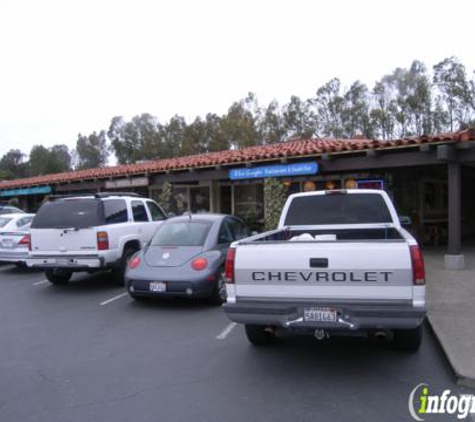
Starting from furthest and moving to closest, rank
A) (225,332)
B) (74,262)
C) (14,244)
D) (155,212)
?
Result: (14,244) < (155,212) < (74,262) < (225,332)

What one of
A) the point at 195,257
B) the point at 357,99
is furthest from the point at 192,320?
the point at 357,99

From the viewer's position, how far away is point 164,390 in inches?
168

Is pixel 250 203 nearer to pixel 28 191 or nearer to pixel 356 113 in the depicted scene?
pixel 28 191

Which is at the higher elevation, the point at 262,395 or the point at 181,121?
the point at 181,121

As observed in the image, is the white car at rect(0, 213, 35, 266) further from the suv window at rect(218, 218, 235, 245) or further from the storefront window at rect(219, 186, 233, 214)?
the storefront window at rect(219, 186, 233, 214)

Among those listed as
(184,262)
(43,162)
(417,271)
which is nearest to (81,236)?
(184,262)

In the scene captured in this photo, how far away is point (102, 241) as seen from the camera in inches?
346

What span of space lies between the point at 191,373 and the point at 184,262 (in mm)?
2860

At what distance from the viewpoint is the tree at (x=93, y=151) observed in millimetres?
77750

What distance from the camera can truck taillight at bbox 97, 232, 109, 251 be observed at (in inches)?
343

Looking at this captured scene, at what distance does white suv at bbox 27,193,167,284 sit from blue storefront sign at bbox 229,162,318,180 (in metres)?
5.21

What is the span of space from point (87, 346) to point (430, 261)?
8.92 metres

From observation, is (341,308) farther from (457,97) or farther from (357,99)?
(357,99)

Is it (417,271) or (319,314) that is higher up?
(417,271)
